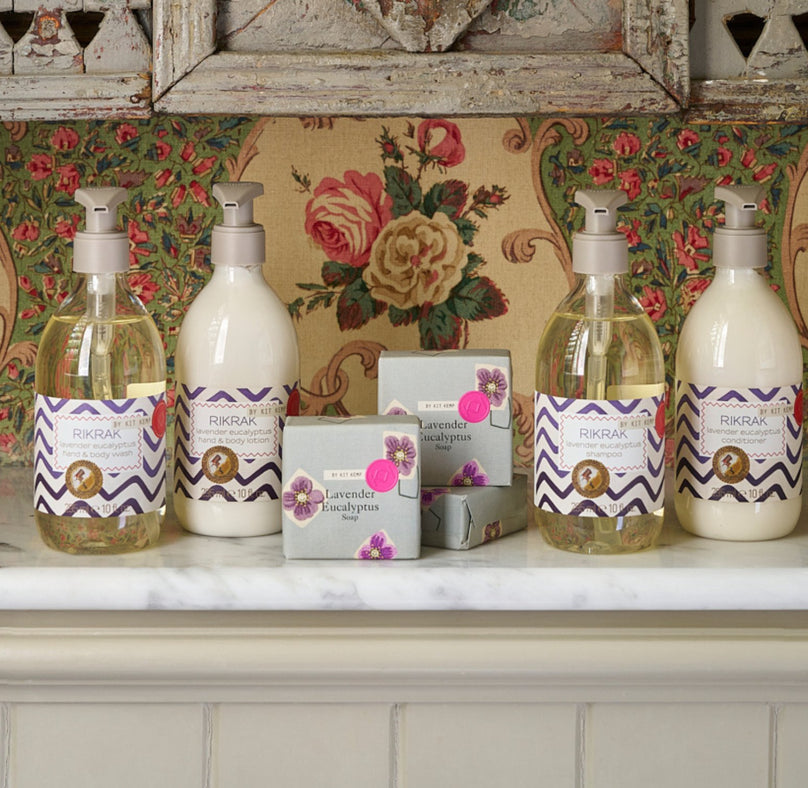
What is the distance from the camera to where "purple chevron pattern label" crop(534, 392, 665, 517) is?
25.4 inches

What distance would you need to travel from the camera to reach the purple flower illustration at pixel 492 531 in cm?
69

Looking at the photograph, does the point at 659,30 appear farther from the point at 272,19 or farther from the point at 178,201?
the point at 178,201

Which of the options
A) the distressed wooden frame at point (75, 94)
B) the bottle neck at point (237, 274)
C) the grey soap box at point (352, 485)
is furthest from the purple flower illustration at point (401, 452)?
the distressed wooden frame at point (75, 94)

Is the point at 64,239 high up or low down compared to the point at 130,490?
up

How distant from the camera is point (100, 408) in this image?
641mm

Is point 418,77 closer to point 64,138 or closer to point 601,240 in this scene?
point 601,240

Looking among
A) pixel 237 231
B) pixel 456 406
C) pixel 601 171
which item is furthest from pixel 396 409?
pixel 601 171

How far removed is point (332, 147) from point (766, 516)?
1.21 feet

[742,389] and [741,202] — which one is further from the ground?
[741,202]

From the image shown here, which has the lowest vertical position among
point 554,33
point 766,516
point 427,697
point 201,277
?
point 427,697

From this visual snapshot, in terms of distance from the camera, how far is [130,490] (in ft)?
2.15

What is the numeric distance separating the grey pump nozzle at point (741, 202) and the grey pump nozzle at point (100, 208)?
1.10 feet

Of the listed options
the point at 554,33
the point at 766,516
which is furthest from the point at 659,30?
the point at 766,516

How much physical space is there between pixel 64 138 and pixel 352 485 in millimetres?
339
